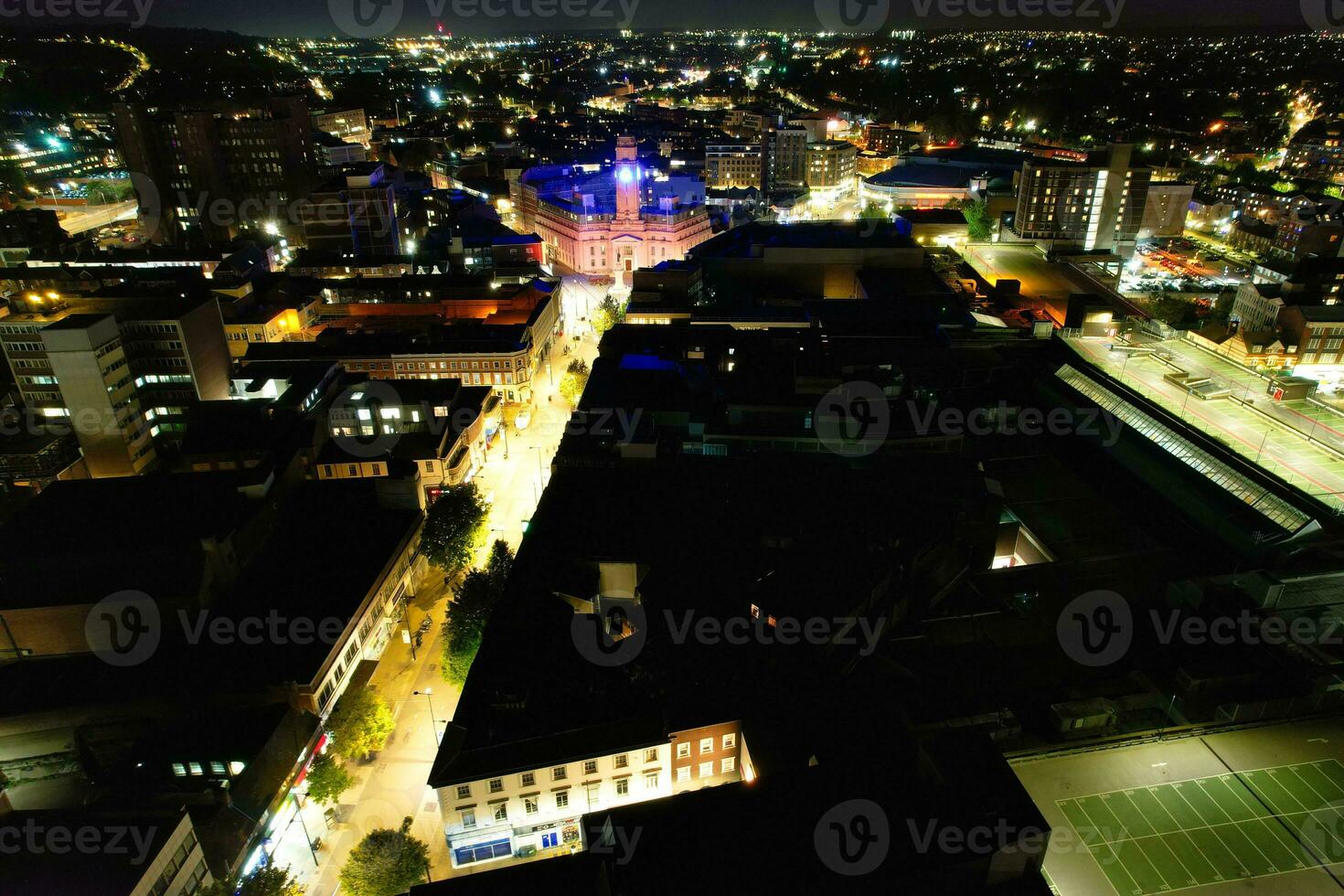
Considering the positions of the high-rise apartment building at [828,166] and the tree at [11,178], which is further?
the high-rise apartment building at [828,166]

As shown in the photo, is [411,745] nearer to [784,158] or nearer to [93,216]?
[93,216]

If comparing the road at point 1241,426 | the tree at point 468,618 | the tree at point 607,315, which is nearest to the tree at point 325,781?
the tree at point 468,618

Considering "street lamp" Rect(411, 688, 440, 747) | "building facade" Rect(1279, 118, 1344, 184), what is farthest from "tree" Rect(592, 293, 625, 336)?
"building facade" Rect(1279, 118, 1344, 184)

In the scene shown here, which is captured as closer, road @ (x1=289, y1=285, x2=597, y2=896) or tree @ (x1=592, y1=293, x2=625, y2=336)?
road @ (x1=289, y1=285, x2=597, y2=896)

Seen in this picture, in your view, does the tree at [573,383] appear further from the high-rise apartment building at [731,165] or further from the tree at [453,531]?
the high-rise apartment building at [731,165]

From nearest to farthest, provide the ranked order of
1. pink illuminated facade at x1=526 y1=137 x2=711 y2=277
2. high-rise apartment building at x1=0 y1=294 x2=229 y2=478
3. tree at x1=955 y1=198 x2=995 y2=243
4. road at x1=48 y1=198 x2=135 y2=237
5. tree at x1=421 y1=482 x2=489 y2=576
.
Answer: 1. tree at x1=421 y1=482 x2=489 y2=576
2. high-rise apartment building at x1=0 y1=294 x2=229 y2=478
3. pink illuminated facade at x1=526 y1=137 x2=711 y2=277
4. road at x1=48 y1=198 x2=135 y2=237
5. tree at x1=955 y1=198 x2=995 y2=243

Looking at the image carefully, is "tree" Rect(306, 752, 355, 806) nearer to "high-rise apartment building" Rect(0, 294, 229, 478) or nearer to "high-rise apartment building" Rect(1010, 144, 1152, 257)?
"high-rise apartment building" Rect(0, 294, 229, 478)
